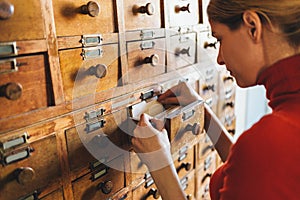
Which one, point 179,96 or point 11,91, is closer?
point 11,91

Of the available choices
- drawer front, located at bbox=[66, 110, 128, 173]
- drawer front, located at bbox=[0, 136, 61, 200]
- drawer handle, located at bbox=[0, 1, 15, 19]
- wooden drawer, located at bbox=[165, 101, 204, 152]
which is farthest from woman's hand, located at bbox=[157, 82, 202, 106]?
drawer handle, located at bbox=[0, 1, 15, 19]

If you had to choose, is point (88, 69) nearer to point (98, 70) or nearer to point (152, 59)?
point (98, 70)

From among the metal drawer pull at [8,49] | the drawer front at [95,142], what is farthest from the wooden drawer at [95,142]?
the metal drawer pull at [8,49]

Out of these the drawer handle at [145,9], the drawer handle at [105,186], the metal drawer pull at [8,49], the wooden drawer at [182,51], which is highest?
the drawer handle at [145,9]

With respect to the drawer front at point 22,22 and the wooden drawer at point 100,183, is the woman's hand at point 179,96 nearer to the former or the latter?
the wooden drawer at point 100,183

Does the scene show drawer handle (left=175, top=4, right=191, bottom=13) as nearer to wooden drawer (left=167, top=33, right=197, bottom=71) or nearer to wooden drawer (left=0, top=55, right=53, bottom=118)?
wooden drawer (left=167, top=33, right=197, bottom=71)

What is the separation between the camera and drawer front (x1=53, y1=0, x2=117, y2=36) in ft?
2.34

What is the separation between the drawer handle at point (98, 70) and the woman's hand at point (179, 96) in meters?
0.32

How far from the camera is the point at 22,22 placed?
0.63 metres

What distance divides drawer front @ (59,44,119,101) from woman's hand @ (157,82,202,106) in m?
0.25

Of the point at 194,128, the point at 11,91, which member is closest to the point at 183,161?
the point at 194,128

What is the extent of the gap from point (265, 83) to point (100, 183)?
0.53 meters

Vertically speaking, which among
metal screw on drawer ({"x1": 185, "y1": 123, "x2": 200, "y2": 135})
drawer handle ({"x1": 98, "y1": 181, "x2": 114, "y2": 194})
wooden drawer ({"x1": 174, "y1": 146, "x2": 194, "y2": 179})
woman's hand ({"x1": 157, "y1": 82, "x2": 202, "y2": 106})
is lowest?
wooden drawer ({"x1": 174, "y1": 146, "x2": 194, "y2": 179})

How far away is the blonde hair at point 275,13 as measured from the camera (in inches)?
23.4
